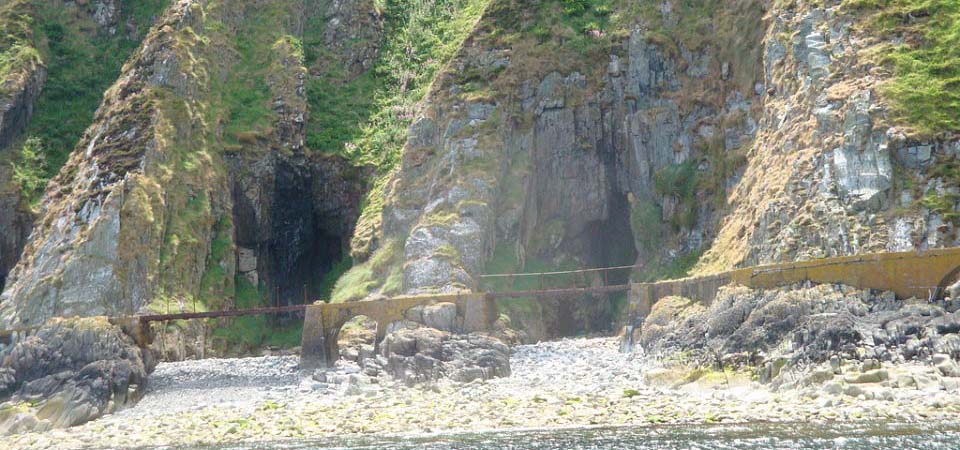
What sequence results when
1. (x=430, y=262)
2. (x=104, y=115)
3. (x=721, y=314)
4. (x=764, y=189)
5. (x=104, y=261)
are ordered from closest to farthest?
(x=721, y=314) < (x=764, y=189) < (x=430, y=262) < (x=104, y=261) < (x=104, y=115)

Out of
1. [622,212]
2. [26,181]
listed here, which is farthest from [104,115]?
[622,212]

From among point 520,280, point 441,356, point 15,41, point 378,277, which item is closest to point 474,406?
point 441,356

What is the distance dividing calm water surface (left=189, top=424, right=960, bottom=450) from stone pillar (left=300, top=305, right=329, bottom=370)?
67.3 ft

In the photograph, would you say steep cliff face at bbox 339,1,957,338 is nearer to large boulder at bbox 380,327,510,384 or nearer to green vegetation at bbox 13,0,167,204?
large boulder at bbox 380,327,510,384

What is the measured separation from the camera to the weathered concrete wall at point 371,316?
6028 centimetres

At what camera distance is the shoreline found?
38.2 metres

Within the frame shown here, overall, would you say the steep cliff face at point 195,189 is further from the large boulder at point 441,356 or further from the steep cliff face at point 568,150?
the large boulder at point 441,356

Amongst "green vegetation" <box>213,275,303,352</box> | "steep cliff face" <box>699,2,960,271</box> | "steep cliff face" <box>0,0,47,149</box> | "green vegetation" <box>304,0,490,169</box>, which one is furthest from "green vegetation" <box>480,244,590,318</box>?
"steep cliff face" <box>0,0,47,149</box>

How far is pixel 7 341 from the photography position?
60594mm

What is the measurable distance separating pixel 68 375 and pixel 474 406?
2233 centimetres

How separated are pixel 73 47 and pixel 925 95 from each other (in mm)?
71679

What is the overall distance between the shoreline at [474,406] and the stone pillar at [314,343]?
43.4 inches

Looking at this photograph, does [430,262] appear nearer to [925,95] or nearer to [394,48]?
[925,95]

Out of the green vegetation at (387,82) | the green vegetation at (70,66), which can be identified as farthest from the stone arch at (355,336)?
the green vegetation at (70,66)
